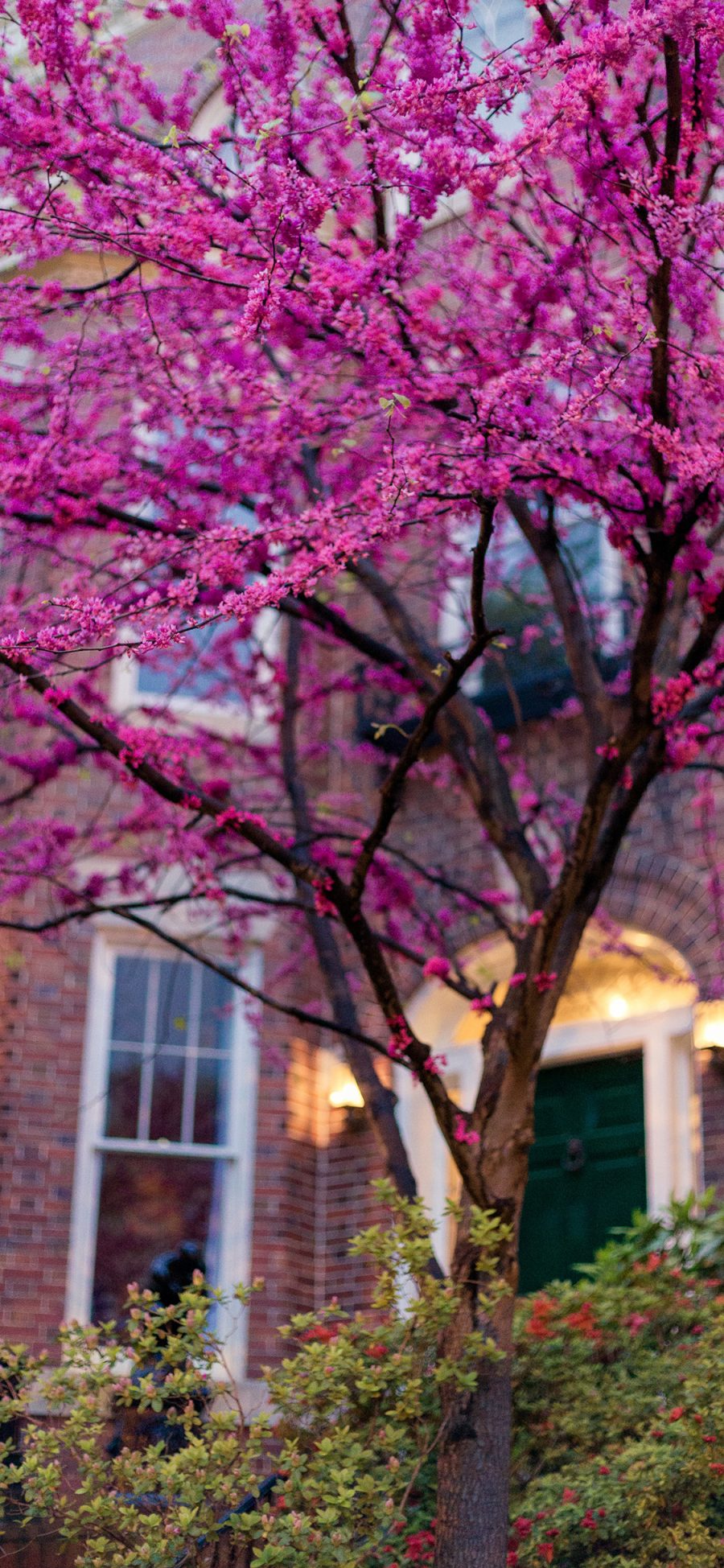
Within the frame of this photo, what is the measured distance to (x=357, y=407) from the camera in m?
5.80

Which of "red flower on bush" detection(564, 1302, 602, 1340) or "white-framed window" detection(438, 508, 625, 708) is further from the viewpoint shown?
"white-framed window" detection(438, 508, 625, 708)

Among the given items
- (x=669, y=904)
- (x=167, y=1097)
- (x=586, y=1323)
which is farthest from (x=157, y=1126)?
(x=586, y=1323)

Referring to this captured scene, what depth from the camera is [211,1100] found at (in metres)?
9.90

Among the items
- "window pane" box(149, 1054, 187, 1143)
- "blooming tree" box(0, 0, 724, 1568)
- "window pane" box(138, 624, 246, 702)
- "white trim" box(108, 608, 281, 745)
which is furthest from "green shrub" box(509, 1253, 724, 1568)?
"white trim" box(108, 608, 281, 745)

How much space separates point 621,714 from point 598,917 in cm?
312

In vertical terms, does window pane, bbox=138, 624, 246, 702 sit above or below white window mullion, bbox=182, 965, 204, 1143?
above

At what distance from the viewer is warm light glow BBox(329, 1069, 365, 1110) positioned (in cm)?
985

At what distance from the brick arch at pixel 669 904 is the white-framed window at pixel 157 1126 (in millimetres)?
2351

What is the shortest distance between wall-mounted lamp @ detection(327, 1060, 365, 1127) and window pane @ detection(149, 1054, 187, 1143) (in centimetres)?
90

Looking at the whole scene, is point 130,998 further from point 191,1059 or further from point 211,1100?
point 211,1100

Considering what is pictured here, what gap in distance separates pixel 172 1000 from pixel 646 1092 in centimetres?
280

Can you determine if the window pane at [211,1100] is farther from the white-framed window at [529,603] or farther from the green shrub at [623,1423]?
the green shrub at [623,1423]

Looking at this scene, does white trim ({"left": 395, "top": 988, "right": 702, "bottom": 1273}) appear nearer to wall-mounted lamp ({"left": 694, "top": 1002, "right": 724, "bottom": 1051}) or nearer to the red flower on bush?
wall-mounted lamp ({"left": 694, "top": 1002, "right": 724, "bottom": 1051})

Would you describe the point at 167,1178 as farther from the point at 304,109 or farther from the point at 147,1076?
the point at 304,109
